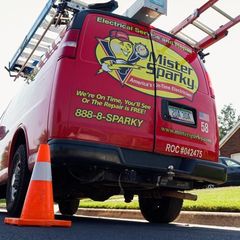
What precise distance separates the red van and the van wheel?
479 millimetres

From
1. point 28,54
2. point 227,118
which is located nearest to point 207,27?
point 28,54

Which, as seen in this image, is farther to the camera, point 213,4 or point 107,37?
point 213,4

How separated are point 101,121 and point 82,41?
0.91 m

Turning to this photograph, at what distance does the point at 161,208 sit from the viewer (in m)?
6.46

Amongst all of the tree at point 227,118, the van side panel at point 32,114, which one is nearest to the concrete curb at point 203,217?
the van side panel at point 32,114

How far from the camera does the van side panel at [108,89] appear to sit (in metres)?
4.70

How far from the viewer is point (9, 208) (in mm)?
5477

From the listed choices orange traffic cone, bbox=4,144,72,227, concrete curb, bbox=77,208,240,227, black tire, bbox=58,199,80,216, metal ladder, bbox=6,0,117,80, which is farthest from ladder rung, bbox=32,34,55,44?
concrete curb, bbox=77,208,240,227

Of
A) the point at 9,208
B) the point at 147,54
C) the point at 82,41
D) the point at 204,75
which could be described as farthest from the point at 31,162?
the point at 204,75

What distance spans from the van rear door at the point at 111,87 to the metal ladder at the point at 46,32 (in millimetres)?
455

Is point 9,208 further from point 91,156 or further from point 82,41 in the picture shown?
point 82,41

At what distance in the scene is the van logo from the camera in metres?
5.02

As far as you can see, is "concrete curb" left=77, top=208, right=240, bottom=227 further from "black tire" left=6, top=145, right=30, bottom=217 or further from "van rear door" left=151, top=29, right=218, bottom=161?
"black tire" left=6, top=145, right=30, bottom=217

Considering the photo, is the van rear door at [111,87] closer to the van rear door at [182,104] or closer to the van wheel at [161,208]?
the van rear door at [182,104]
